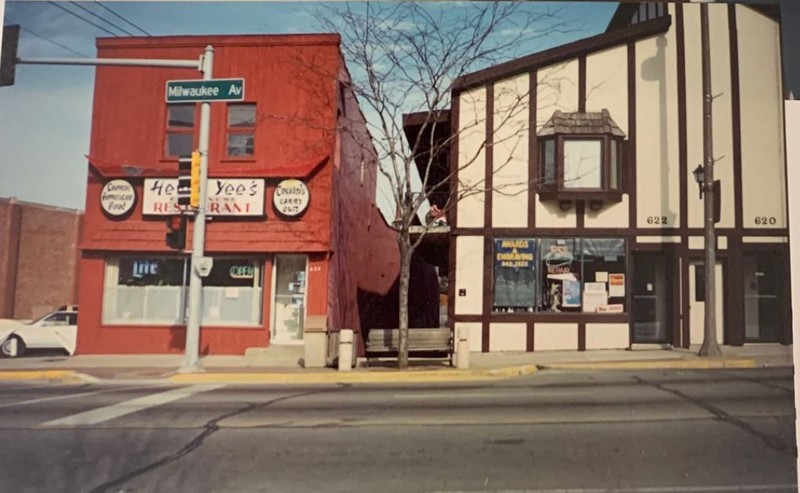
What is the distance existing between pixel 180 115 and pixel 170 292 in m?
0.97

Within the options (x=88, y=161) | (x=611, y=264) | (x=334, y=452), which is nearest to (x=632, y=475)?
(x=611, y=264)

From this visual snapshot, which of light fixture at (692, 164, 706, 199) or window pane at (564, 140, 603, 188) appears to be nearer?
light fixture at (692, 164, 706, 199)

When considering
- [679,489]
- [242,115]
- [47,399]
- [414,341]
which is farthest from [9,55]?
[679,489]

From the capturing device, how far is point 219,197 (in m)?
3.02

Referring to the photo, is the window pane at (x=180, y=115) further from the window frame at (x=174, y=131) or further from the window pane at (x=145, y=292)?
the window pane at (x=145, y=292)

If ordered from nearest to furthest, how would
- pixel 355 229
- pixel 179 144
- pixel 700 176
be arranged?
1. pixel 179 144
2. pixel 700 176
3. pixel 355 229

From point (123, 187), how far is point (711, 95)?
3.20 m

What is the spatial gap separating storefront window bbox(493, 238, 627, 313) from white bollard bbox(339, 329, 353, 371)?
0.95 meters

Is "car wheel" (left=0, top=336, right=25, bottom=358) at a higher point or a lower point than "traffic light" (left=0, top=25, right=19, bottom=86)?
lower

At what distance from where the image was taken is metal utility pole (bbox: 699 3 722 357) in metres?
2.93

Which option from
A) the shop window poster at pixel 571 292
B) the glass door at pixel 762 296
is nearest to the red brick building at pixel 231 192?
the shop window poster at pixel 571 292

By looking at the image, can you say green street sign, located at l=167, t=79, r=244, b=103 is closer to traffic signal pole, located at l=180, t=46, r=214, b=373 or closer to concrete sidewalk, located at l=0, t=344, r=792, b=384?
traffic signal pole, located at l=180, t=46, r=214, b=373

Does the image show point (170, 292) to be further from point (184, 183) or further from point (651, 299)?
point (651, 299)

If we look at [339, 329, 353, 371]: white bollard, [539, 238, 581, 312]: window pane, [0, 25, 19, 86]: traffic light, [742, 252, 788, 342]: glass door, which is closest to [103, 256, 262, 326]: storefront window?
[339, 329, 353, 371]: white bollard
